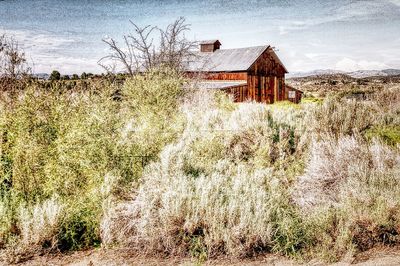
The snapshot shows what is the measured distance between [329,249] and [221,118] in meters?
7.90

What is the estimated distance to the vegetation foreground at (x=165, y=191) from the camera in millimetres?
5094

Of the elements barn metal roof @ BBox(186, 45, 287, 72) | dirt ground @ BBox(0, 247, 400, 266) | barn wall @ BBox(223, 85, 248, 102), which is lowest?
dirt ground @ BBox(0, 247, 400, 266)

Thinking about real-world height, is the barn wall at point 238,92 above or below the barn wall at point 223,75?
below

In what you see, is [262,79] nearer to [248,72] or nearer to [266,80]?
[266,80]

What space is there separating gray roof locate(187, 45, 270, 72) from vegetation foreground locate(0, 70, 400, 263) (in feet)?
80.8

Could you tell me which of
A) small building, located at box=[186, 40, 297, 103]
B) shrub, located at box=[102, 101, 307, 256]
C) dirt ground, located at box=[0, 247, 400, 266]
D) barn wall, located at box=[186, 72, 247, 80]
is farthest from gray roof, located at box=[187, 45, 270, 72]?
dirt ground, located at box=[0, 247, 400, 266]

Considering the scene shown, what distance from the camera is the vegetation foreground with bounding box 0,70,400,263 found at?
5.09 metres

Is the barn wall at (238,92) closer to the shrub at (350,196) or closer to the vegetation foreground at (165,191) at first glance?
the vegetation foreground at (165,191)

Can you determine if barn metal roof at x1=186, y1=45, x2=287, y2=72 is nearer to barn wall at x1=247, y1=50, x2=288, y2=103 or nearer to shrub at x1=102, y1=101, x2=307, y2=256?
barn wall at x1=247, y1=50, x2=288, y2=103

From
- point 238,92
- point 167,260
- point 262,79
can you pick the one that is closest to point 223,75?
point 262,79

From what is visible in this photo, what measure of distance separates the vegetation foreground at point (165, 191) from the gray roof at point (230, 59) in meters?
24.6

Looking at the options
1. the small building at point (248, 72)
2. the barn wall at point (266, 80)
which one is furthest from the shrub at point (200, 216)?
the barn wall at point (266, 80)

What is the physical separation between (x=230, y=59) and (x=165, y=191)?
102 ft

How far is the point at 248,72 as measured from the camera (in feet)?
106
